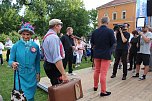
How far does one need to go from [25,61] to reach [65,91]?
0.72 m

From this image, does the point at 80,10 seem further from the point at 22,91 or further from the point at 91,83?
the point at 22,91

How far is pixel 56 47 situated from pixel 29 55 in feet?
1.33

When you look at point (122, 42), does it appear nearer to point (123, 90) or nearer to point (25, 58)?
point (123, 90)

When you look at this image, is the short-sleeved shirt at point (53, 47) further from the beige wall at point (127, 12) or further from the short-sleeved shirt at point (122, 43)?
the beige wall at point (127, 12)

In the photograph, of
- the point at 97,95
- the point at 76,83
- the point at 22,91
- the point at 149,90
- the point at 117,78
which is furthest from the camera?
the point at 117,78

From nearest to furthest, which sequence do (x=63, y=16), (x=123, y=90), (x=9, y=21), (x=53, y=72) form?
(x=53, y=72), (x=123, y=90), (x=9, y=21), (x=63, y=16)

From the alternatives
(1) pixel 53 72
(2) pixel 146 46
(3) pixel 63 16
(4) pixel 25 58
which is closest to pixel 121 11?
(3) pixel 63 16

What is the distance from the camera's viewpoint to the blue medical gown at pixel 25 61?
3656 millimetres

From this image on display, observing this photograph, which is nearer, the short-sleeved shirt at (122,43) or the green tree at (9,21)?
the short-sleeved shirt at (122,43)

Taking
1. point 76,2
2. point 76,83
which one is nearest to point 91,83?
point 76,83

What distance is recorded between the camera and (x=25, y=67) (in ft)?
12.1

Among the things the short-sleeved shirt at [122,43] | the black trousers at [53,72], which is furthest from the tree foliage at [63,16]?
the black trousers at [53,72]

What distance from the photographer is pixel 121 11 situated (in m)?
54.3

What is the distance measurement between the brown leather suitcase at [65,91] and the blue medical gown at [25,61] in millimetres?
359
